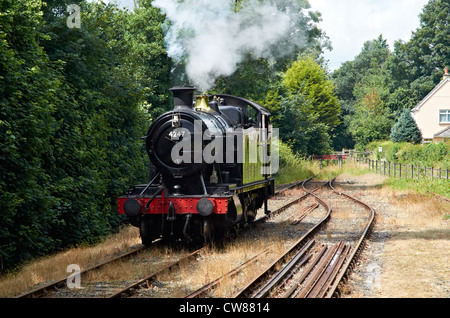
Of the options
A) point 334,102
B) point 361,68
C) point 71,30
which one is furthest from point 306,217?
point 361,68

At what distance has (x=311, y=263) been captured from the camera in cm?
841

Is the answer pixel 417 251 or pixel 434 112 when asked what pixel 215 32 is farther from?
pixel 434 112

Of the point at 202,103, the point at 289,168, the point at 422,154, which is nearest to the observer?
the point at 202,103

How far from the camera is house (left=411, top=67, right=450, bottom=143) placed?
4412cm

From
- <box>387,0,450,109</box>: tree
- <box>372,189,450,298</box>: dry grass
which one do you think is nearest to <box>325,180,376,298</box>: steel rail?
<box>372,189,450,298</box>: dry grass

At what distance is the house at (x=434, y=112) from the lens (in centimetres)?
4412

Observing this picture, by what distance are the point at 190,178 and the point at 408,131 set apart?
35438 mm

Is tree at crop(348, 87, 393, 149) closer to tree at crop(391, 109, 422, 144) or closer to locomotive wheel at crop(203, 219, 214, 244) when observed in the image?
tree at crop(391, 109, 422, 144)

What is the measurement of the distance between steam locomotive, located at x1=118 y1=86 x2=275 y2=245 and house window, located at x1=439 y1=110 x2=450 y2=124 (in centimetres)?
3836

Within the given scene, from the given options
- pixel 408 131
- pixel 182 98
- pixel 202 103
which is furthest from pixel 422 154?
pixel 182 98

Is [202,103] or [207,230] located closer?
[207,230]

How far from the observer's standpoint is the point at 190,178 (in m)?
10.2

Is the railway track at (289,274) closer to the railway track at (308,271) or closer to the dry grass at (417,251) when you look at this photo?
the railway track at (308,271)

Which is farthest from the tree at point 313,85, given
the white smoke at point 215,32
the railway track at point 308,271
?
the railway track at point 308,271
